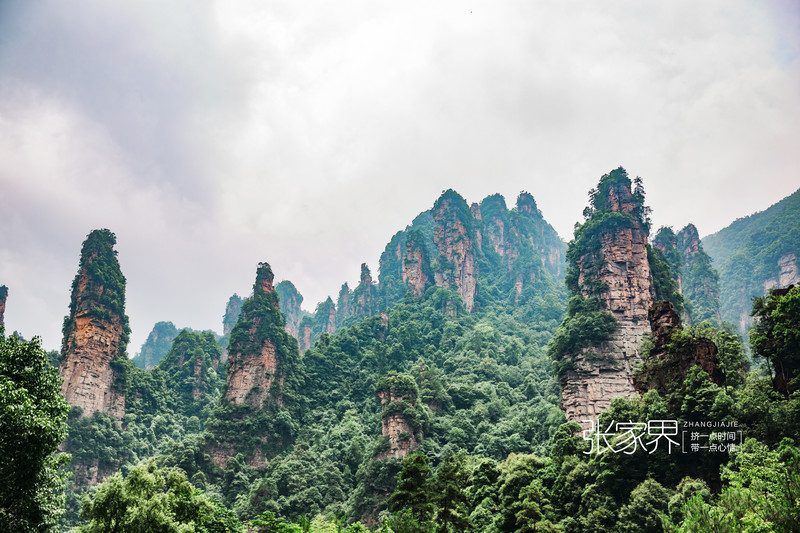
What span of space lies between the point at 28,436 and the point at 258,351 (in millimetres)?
51371

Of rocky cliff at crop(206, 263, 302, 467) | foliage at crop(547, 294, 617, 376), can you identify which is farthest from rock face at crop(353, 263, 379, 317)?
foliage at crop(547, 294, 617, 376)

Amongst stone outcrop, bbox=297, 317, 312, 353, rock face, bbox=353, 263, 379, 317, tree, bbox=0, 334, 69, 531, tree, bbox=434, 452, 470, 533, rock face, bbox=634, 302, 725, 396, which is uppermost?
rock face, bbox=353, 263, 379, 317

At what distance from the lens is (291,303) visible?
132250 millimetres

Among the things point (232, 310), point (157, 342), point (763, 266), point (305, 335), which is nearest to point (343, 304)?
point (305, 335)

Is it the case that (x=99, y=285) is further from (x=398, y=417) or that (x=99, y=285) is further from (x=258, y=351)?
(x=398, y=417)

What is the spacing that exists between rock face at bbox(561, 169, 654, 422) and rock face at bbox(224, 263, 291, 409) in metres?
35.2

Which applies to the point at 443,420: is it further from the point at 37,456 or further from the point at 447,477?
the point at 37,456

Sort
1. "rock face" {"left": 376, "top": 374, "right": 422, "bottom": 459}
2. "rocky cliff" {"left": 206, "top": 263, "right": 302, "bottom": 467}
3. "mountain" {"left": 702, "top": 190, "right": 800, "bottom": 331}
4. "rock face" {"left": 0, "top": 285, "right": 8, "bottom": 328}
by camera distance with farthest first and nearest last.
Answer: "mountain" {"left": 702, "top": 190, "right": 800, "bottom": 331}, "rock face" {"left": 0, "top": 285, "right": 8, "bottom": 328}, "rocky cliff" {"left": 206, "top": 263, "right": 302, "bottom": 467}, "rock face" {"left": 376, "top": 374, "right": 422, "bottom": 459}

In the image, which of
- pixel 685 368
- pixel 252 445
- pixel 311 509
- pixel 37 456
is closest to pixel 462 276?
pixel 252 445

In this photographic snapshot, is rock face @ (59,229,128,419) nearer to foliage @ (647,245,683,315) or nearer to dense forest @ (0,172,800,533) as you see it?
dense forest @ (0,172,800,533)

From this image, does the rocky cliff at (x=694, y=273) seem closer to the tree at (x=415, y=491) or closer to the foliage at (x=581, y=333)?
the foliage at (x=581, y=333)

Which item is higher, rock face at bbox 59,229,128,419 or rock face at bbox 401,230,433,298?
rock face at bbox 401,230,433,298

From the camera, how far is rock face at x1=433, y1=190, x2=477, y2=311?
9419cm

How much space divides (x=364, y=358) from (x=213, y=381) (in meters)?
24.2
